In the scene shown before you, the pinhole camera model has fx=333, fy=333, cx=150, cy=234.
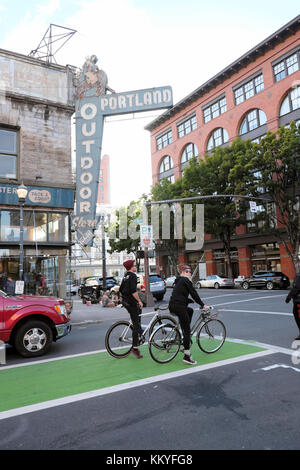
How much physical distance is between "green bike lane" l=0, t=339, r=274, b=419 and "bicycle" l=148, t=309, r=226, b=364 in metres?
0.15

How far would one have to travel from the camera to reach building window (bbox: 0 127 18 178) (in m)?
14.5

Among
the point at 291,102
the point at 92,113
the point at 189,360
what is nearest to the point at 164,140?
the point at 291,102

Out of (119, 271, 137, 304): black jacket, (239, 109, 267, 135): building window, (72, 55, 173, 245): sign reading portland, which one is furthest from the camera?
(239, 109, 267, 135): building window

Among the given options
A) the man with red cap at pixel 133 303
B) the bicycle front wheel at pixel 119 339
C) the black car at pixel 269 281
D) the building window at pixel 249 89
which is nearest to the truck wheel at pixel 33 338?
the bicycle front wheel at pixel 119 339

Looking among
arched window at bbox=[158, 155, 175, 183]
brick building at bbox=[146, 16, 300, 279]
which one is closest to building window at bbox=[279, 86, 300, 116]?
brick building at bbox=[146, 16, 300, 279]

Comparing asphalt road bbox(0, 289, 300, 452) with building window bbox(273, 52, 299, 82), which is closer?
asphalt road bbox(0, 289, 300, 452)

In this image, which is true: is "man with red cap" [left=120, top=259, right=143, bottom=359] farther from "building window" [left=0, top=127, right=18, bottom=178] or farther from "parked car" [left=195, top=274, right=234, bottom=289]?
"parked car" [left=195, top=274, right=234, bottom=289]

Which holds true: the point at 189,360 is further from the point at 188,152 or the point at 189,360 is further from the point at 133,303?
the point at 188,152

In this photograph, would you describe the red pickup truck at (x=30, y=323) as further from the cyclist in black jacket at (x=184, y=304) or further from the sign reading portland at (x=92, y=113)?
the sign reading portland at (x=92, y=113)

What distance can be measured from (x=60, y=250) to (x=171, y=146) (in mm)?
35058

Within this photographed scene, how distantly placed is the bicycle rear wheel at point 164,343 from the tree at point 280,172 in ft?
73.4

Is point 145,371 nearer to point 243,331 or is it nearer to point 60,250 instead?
point 243,331

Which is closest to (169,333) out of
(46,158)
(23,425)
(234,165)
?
(23,425)

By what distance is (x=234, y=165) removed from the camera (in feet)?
96.4
